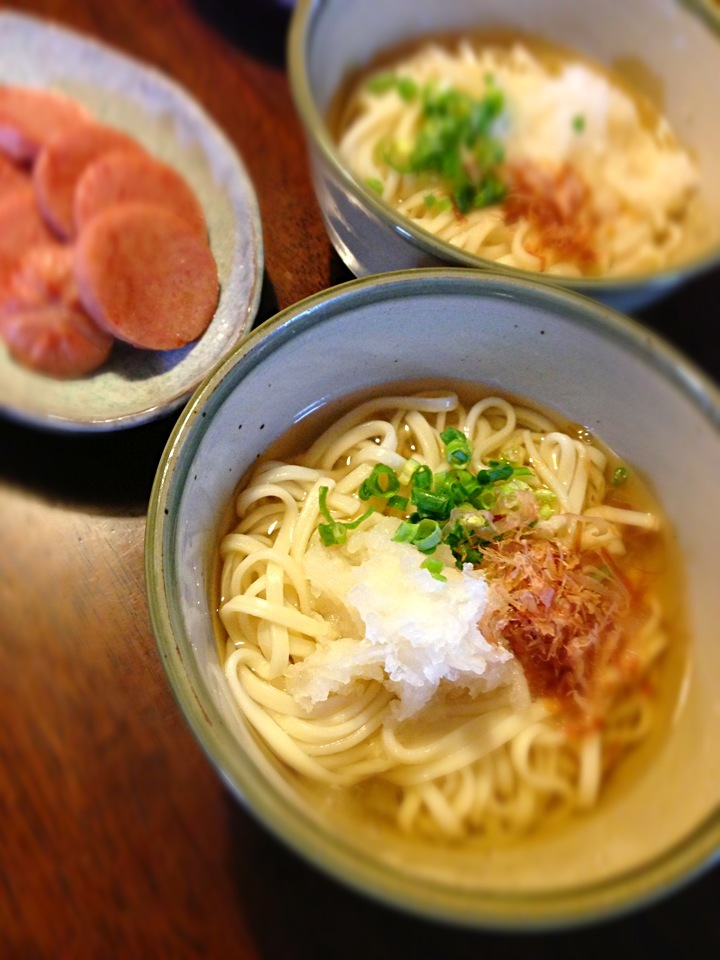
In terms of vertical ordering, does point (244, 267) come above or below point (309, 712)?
above

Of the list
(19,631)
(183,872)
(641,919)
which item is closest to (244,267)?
(19,631)

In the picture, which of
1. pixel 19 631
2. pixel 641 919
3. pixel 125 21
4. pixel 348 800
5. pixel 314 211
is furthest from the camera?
pixel 125 21

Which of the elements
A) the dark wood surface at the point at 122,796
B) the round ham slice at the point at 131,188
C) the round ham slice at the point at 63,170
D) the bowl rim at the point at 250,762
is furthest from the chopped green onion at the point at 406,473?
the round ham slice at the point at 63,170

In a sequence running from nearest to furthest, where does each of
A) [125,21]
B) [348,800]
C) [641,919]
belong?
[348,800] < [641,919] < [125,21]

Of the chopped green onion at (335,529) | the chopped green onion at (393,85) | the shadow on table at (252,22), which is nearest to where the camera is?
the chopped green onion at (335,529)

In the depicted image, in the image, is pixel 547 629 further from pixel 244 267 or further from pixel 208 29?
pixel 208 29

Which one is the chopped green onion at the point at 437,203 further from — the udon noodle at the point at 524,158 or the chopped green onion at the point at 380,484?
the chopped green onion at the point at 380,484

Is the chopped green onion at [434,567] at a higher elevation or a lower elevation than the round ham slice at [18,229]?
higher

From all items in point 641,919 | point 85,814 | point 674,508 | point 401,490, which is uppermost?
point 674,508
